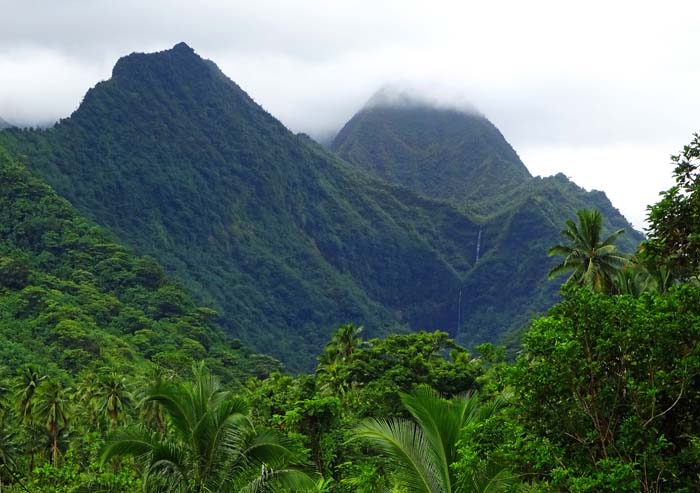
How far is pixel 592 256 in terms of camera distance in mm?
38156

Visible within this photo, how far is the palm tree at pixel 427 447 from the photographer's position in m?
11.6

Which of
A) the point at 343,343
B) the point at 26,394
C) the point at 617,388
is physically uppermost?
the point at 617,388

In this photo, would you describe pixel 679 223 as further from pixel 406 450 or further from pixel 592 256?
pixel 592 256

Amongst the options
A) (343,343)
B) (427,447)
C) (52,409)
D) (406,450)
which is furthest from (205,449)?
(343,343)

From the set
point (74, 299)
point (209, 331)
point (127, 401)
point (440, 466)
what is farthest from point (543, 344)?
point (209, 331)

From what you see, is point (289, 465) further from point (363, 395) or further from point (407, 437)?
point (363, 395)

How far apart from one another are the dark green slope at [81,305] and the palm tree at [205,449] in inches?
3043

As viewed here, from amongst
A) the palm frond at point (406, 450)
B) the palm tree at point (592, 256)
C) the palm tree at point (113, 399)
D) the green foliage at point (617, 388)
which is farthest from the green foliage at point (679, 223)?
the palm tree at point (113, 399)

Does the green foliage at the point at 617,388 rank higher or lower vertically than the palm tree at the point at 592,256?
lower

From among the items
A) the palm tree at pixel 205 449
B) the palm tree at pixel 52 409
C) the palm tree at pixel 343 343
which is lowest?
the palm tree at pixel 52 409

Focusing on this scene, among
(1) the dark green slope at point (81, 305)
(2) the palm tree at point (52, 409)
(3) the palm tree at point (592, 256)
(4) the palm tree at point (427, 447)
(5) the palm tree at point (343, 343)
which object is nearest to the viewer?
(4) the palm tree at point (427, 447)

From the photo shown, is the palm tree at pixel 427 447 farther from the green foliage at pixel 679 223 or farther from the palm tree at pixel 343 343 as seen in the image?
the palm tree at pixel 343 343

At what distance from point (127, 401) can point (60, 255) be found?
102675mm

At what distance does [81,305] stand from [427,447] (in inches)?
Result: 4844
